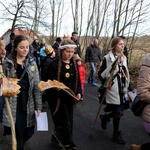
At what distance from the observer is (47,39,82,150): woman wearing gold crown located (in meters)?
3.74

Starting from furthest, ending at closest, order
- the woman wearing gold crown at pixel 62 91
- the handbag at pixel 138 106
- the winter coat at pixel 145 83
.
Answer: the woman wearing gold crown at pixel 62 91, the handbag at pixel 138 106, the winter coat at pixel 145 83

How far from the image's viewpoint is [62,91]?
3.78 m

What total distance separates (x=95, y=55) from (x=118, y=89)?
23.1ft

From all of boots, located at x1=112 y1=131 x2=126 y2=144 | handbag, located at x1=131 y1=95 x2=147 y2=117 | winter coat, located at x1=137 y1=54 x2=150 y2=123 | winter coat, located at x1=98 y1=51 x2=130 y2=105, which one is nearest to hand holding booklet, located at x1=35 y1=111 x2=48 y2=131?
handbag, located at x1=131 y1=95 x2=147 y2=117

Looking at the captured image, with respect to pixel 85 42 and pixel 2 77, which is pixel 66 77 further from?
pixel 85 42

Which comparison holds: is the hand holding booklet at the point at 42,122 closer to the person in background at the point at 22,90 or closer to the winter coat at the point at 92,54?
the person in background at the point at 22,90

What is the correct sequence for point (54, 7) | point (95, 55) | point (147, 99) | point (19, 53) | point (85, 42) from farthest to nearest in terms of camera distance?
point (54, 7) < point (85, 42) < point (95, 55) < point (19, 53) < point (147, 99)

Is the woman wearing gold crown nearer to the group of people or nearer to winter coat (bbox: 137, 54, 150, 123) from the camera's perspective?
the group of people

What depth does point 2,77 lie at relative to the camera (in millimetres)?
2684

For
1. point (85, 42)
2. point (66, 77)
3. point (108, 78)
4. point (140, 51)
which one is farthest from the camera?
point (85, 42)

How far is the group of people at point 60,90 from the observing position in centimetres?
316

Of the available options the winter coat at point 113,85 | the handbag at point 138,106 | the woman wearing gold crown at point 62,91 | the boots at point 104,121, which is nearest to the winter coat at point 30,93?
the woman wearing gold crown at point 62,91

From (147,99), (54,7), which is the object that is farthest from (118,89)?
(54,7)

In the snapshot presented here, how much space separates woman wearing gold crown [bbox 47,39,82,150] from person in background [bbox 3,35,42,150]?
485 mm
